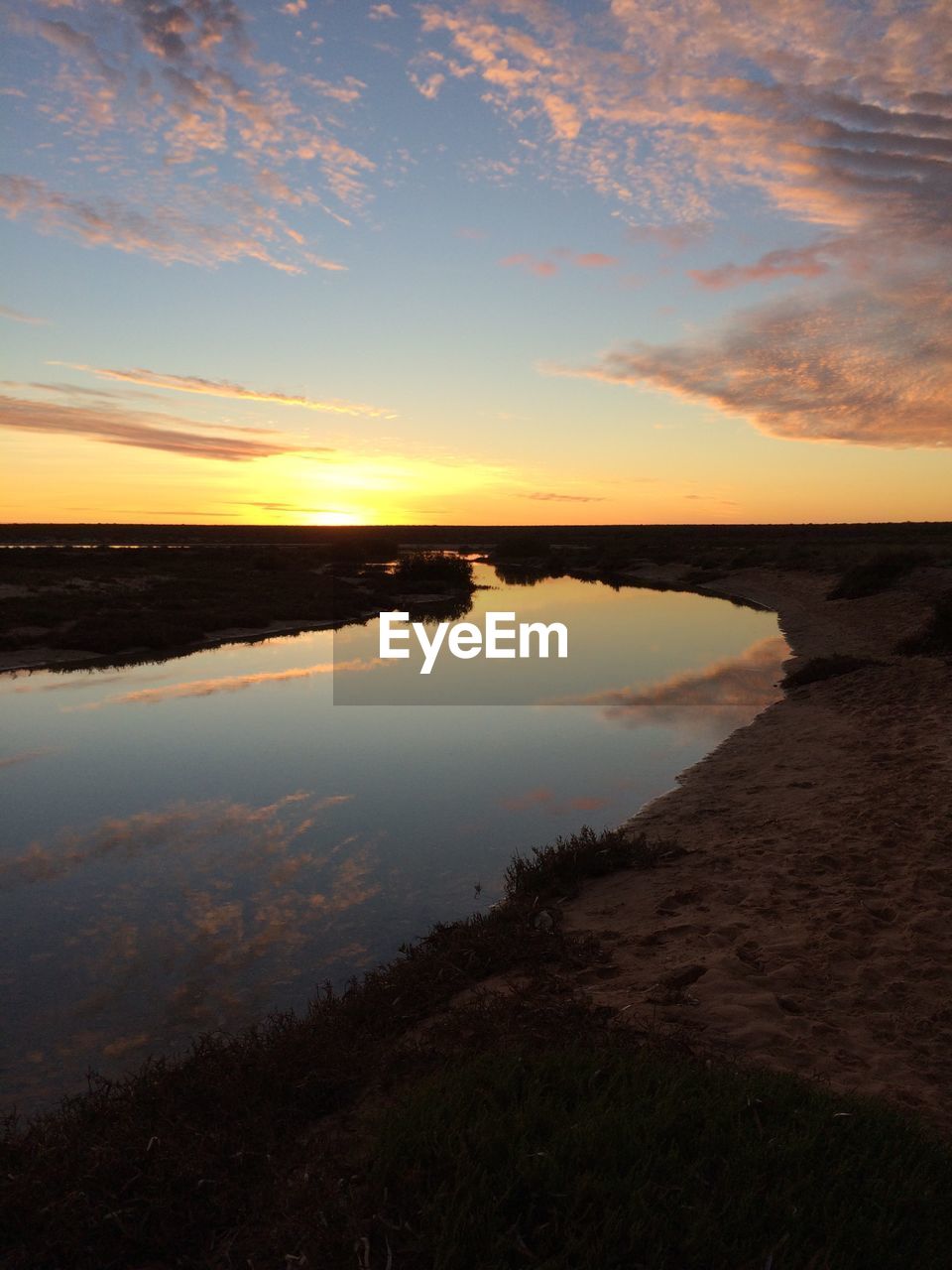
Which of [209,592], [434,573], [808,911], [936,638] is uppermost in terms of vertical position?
[434,573]

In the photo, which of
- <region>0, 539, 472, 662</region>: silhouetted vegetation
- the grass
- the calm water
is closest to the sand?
the grass

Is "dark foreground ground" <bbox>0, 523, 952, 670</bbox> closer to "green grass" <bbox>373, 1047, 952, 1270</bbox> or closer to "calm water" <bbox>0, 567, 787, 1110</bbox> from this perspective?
"calm water" <bbox>0, 567, 787, 1110</bbox>

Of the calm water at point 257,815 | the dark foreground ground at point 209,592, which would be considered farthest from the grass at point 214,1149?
the dark foreground ground at point 209,592

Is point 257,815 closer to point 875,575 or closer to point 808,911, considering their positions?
point 808,911

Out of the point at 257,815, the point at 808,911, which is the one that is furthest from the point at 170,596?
the point at 808,911

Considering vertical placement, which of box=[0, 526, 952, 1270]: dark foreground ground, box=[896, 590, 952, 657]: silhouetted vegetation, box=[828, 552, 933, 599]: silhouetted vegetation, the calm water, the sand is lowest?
the calm water

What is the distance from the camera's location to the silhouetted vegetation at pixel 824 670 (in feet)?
60.0

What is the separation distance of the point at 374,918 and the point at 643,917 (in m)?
2.67

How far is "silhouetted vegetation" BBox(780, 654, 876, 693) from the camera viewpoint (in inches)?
720

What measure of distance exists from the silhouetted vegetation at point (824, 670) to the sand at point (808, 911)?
161 inches

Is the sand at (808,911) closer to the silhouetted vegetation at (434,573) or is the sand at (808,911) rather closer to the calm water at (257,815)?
the calm water at (257,815)

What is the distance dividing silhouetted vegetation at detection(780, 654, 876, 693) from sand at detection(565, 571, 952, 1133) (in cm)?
410

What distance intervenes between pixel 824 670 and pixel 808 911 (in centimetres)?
1276

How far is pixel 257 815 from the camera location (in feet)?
35.7
